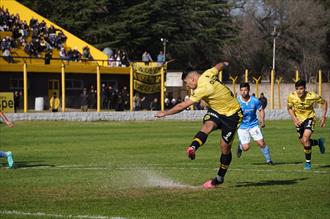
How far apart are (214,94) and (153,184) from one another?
2172 mm

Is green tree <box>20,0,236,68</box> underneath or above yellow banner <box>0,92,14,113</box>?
above

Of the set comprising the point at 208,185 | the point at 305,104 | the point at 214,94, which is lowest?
the point at 208,185

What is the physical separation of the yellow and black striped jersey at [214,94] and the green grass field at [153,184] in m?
1.45

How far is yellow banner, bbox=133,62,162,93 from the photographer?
45.4 metres

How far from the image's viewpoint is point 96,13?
73.0m

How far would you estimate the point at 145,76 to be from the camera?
1806 inches

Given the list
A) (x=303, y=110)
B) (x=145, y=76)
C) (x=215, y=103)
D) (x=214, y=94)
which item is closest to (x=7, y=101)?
(x=145, y=76)

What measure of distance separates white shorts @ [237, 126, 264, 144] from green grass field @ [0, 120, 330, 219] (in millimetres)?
623

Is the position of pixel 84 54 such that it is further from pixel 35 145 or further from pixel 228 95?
pixel 228 95

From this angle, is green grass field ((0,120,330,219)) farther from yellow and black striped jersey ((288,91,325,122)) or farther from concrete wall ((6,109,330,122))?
concrete wall ((6,109,330,122))

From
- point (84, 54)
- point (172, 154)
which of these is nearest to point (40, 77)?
point (84, 54)

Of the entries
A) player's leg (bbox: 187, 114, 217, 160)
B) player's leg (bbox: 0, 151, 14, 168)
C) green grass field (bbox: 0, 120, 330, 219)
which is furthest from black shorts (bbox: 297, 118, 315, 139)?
player's leg (bbox: 0, 151, 14, 168)

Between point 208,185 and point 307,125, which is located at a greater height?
point 307,125

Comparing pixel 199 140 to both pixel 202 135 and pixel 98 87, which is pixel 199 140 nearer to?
pixel 202 135
